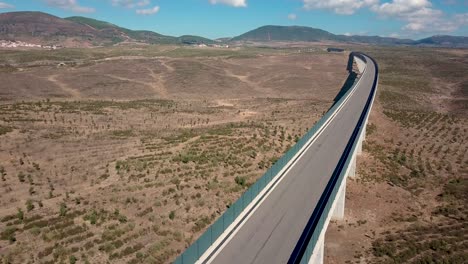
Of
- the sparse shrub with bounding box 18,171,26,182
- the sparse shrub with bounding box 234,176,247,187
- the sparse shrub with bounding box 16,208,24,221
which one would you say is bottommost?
the sparse shrub with bounding box 234,176,247,187

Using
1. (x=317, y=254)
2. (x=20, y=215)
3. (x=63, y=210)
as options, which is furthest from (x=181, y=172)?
(x=317, y=254)

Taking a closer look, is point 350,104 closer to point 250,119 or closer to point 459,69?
point 250,119

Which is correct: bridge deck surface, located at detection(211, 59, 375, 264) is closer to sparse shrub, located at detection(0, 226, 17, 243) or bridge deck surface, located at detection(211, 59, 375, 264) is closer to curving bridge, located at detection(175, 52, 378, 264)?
curving bridge, located at detection(175, 52, 378, 264)

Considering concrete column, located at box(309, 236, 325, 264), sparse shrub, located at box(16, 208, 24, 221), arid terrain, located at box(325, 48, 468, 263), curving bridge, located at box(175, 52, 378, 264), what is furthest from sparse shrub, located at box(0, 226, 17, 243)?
arid terrain, located at box(325, 48, 468, 263)

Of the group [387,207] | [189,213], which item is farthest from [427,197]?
[189,213]

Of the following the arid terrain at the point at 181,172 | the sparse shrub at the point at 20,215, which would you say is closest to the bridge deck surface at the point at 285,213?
the arid terrain at the point at 181,172
